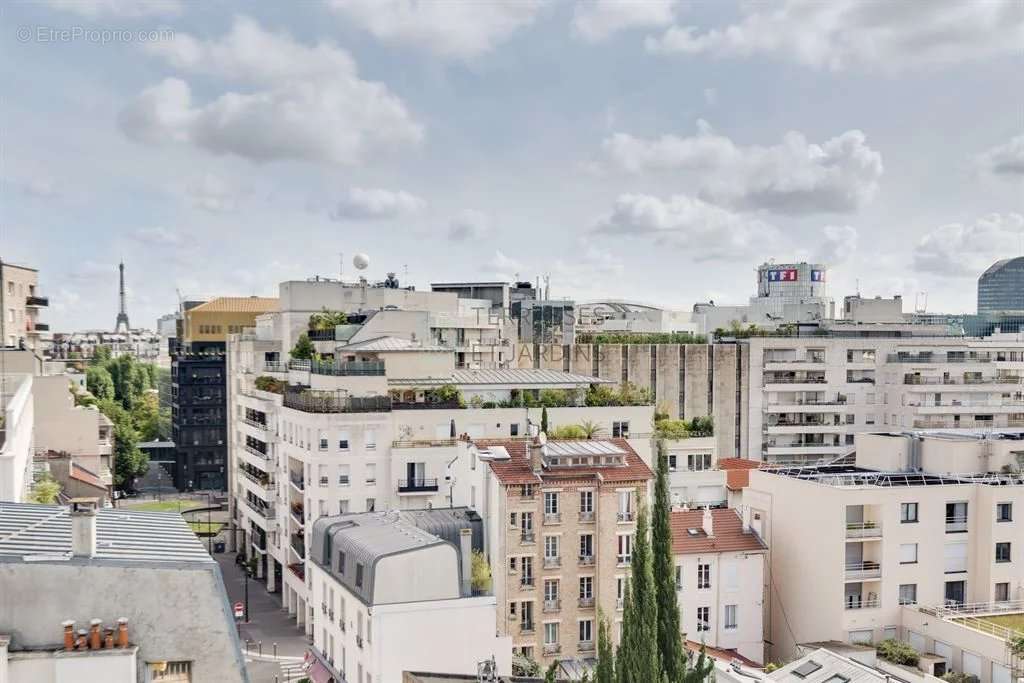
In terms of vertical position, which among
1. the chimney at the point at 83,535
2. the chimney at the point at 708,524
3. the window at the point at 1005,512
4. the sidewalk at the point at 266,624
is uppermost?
the chimney at the point at 83,535

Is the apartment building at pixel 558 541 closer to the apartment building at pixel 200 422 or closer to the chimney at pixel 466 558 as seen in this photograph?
the chimney at pixel 466 558

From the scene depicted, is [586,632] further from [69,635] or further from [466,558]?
[69,635]

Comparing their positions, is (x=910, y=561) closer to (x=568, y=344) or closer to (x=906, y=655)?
(x=906, y=655)

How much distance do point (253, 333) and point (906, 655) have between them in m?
60.9

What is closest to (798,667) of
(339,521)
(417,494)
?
(339,521)

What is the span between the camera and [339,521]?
45375mm

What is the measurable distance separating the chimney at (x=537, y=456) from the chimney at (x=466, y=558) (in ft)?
14.2

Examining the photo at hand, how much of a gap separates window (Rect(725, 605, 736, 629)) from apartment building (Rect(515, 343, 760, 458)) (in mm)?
37447

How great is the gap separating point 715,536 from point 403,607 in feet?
56.8

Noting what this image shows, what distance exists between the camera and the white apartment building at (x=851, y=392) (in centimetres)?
8619

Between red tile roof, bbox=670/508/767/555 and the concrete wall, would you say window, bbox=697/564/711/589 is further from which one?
the concrete wall

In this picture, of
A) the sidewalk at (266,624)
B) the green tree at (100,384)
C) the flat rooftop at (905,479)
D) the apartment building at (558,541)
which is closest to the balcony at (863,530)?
the flat rooftop at (905,479)

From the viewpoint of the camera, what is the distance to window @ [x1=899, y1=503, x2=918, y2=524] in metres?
44.7

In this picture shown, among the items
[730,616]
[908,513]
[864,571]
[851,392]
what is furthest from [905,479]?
[851,392]
